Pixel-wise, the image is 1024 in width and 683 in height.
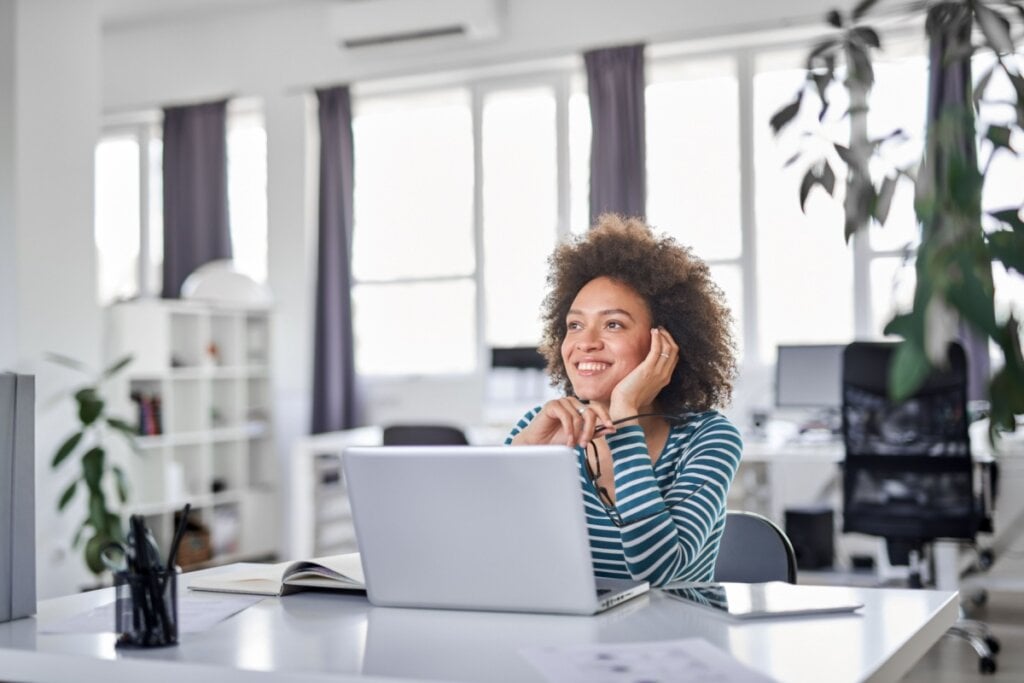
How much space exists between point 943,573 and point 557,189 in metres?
3.01

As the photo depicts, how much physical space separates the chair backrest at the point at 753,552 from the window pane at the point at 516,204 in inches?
187

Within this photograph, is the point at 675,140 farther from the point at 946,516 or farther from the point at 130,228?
the point at 130,228

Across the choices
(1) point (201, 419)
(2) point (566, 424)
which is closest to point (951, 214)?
(2) point (566, 424)

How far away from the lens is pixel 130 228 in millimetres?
7785

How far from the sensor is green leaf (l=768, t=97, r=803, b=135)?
971mm

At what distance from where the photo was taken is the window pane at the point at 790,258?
614 cm

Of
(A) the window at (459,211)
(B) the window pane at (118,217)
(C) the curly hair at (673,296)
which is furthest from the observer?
(B) the window pane at (118,217)

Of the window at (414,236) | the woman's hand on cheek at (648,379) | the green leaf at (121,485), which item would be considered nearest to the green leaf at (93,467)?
the green leaf at (121,485)

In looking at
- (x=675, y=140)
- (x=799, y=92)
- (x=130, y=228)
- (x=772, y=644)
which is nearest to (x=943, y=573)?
(x=675, y=140)

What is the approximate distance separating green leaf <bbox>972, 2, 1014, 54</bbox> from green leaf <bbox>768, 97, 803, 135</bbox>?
0.52 ft

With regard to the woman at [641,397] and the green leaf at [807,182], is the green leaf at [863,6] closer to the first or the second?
the green leaf at [807,182]

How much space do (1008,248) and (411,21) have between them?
6217 millimetres

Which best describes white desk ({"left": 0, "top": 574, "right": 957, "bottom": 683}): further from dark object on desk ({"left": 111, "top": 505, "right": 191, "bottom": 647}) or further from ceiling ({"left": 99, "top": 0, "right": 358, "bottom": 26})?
ceiling ({"left": 99, "top": 0, "right": 358, "bottom": 26})

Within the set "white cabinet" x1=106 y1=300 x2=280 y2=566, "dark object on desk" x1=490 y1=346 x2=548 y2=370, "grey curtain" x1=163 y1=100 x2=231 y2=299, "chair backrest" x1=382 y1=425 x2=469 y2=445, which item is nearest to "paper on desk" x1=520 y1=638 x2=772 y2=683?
"chair backrest" x1=382 y1=425 x2=469 y2=445
